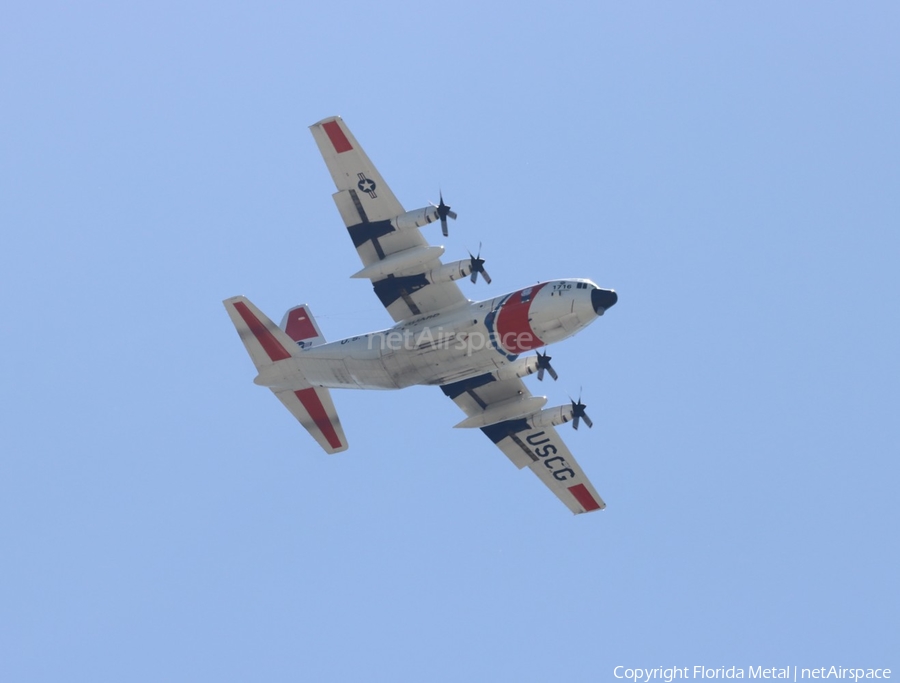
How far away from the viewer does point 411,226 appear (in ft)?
136

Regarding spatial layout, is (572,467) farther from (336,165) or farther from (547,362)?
(336,165)

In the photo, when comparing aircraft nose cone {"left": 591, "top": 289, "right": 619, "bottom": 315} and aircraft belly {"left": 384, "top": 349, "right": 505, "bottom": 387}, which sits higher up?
aircraft nose cone {"left": 591, "top": 289, "right": 619, "bottom": 315}

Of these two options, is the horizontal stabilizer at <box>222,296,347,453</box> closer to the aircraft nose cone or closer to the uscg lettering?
the uscg lettering

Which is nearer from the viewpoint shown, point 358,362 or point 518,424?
point 358,362

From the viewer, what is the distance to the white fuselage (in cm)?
4028

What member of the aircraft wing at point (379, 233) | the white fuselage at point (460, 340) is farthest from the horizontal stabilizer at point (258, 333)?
the aircraft wing at point (379, 233)

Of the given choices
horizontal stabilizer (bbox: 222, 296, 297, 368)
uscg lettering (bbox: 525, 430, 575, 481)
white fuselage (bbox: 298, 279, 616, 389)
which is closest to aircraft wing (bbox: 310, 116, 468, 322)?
white fuselage (bbox: 298, 279, 616, 389)

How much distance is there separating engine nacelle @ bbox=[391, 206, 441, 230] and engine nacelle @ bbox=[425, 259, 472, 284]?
154 cm

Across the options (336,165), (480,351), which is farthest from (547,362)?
(336,165)

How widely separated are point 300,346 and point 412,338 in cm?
545

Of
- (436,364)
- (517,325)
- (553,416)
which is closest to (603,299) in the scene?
(517,325)

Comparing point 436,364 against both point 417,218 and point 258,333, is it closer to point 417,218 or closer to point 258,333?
point 417,218

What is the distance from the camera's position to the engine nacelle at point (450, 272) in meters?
41.6

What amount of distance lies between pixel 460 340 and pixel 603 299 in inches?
187
